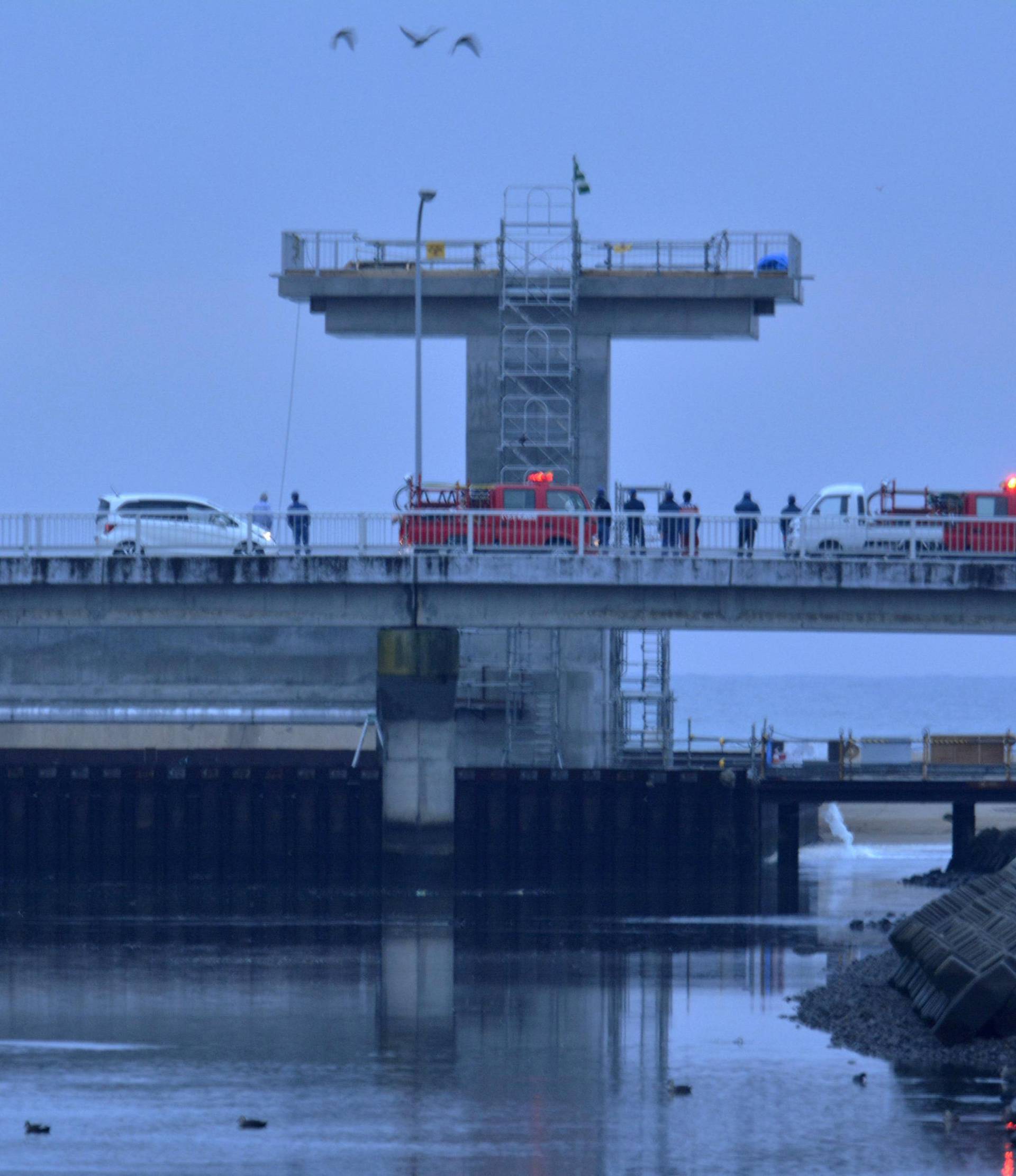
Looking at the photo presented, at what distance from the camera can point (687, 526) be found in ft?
162

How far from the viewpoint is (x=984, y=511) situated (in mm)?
51000

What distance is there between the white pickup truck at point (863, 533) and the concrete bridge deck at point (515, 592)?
0.70 metres

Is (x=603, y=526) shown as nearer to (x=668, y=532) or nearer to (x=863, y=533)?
(x=668, y=532)

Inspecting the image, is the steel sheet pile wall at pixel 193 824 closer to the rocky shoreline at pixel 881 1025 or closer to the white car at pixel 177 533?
the white car at pixel 177 533

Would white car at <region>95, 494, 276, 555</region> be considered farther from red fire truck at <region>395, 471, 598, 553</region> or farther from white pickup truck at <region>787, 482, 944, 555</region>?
white pickup truck at <region>787, 482, 944, 555</region>

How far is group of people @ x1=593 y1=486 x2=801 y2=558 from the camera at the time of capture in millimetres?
48250

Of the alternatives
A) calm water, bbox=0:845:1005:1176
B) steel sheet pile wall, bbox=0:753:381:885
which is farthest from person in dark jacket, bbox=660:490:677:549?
steel sheet pile wall, bbox=0:753:381:885

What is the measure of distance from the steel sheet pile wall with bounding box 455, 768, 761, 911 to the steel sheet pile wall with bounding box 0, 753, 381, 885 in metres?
2.59

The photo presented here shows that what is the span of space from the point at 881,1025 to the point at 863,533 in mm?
21375

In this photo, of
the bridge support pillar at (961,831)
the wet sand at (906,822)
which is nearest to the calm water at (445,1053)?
the bridge support pillar at (961,831)

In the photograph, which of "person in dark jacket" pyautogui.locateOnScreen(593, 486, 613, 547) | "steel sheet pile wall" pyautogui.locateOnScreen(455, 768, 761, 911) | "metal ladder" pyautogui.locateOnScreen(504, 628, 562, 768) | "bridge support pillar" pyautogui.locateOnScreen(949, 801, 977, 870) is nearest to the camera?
"person in dark jacket" pyautogui.locateOnScreen(593, 486, 613, 547)

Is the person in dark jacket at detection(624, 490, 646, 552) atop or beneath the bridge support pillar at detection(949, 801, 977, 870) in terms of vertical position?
atop

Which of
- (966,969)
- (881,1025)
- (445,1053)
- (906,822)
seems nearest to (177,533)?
(445,1053)

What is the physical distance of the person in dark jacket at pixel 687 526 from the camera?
48.3 metres
